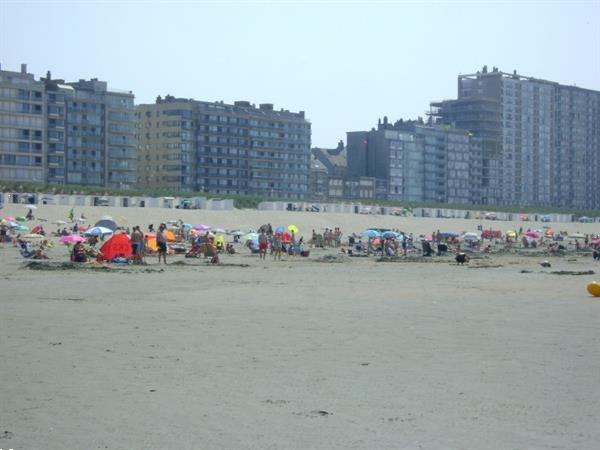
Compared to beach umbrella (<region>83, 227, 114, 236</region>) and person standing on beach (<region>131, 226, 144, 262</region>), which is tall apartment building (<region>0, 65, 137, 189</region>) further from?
person standing on beach (<region>131, 226, 144, 262</region>)

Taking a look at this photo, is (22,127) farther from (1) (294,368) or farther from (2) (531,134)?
(2) (531,134)

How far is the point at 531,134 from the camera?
17188 cm

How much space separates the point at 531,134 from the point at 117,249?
15180 cm

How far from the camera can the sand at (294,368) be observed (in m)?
7.43

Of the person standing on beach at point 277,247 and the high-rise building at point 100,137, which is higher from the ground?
the high-rise building at point 100,137

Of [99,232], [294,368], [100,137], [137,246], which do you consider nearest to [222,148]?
[100,137]

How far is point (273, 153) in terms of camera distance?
129 m

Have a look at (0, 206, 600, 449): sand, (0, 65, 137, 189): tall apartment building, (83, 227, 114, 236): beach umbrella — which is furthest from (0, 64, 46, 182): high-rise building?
(0, 206, 600, 449): sand

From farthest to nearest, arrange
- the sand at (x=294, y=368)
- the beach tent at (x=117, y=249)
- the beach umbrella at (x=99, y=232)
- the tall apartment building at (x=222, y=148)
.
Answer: the tall apartment building at (x=222, y=148) → the beach umbrella at (x=99, y=232) → the beach tent at (x=117, y=249) → the sand at (x=294, y=368)

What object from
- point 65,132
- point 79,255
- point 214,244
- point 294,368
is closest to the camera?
point 294,368

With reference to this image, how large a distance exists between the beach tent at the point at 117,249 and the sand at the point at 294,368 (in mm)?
7776

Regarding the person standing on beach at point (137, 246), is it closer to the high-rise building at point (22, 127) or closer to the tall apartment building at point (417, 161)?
the high-rise building at point (22, 127)

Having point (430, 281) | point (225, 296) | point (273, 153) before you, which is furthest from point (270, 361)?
point (273, 153)

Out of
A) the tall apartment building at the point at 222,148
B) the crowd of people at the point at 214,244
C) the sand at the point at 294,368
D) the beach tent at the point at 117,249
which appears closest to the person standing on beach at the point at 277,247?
the crowd of people at the point at 214,244
